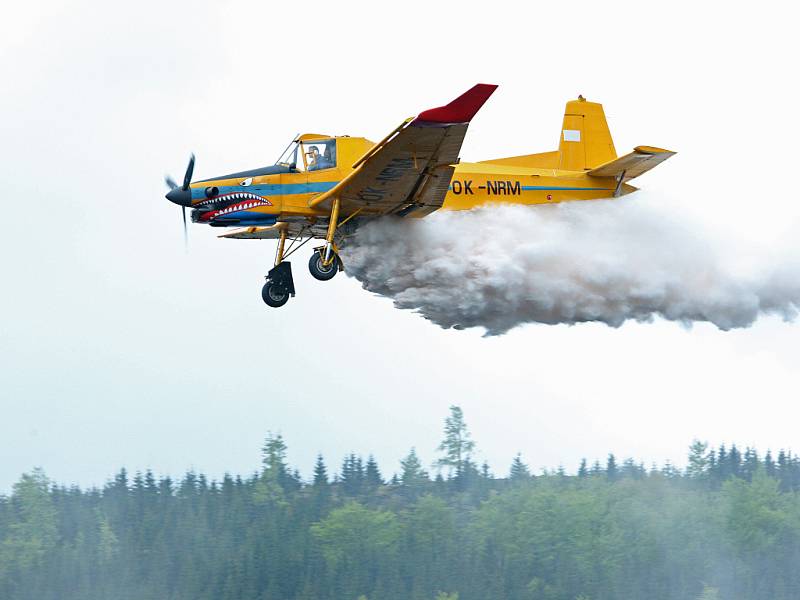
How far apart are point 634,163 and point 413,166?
5.19 m

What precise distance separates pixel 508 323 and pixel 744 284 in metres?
5.31

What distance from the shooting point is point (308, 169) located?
21719 millimetres

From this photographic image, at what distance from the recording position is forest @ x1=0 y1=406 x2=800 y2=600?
206ft

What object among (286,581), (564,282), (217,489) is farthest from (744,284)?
(217,489)

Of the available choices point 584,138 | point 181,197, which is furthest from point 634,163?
point 181,197

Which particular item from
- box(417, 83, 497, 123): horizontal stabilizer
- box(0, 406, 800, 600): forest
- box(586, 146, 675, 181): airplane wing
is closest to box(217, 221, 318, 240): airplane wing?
box(417, 83, 497, 123): horizontal stabilizer

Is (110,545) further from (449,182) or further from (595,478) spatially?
(449,182)

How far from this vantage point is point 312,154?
21.8 metres

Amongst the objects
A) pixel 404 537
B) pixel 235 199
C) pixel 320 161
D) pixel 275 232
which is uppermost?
pixel 320 161

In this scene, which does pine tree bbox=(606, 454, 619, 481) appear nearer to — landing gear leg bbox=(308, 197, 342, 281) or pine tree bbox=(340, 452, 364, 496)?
pine tree bbox=(340, 452, 364, 496)

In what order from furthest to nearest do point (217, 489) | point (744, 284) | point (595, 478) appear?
point (595, 478) → point (217, 489) → point (744, 284)

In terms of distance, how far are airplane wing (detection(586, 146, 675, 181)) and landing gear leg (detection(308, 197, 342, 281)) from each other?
562 centimetres

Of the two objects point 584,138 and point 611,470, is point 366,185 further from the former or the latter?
point 611,470

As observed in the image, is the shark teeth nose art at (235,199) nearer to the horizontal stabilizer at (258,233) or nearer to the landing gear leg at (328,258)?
the horizontal stabilizer at (258,233)
